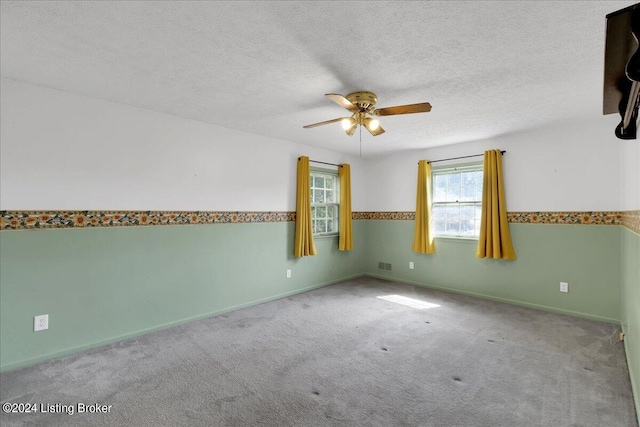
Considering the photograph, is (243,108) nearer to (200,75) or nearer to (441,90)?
(200,75)

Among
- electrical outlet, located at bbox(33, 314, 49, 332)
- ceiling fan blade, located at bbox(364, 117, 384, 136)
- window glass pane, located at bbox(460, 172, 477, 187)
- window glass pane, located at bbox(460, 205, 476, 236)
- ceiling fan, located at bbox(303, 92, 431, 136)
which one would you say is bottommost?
electrical outlet, located at bbox(33, 314, 49, 332)

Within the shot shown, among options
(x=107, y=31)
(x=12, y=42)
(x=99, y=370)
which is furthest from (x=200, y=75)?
(x=99, y=370)

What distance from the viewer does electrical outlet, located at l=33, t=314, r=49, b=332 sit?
257 centimetres

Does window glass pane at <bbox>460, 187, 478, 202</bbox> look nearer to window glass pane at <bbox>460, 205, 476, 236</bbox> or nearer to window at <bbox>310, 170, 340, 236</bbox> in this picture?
window glass pane at <bbox>460, 205, 476, 236</bbox>

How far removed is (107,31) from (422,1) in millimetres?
1860

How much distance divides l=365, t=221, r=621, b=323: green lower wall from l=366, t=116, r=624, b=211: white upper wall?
0.32m

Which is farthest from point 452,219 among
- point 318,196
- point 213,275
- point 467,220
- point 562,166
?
point 213,275

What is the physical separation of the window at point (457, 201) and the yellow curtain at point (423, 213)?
0.18 meters

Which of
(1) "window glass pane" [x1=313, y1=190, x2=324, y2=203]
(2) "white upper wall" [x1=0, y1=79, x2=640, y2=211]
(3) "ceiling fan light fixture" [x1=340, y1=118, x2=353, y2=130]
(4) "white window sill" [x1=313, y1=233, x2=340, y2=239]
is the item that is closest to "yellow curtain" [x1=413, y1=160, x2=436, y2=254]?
(2) "white upper wall" [x1=0, y1=79, x2=640, y2=211]

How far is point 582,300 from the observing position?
3.67m

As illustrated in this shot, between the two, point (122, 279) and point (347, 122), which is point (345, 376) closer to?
point (347, 122)

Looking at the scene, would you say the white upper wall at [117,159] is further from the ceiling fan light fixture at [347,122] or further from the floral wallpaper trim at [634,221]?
the floral wallpaper trim at [634,221]

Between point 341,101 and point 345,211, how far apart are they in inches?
120

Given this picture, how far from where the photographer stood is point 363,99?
105 inches
